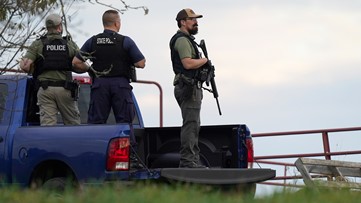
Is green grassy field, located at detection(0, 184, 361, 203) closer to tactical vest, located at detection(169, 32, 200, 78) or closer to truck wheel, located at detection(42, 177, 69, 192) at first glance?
truck wheel, located at detection(42, 177, 69, 192)

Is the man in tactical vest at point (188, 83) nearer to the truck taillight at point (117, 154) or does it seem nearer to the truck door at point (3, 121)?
the truck taillight at point (117, 154)

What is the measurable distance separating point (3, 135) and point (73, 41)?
55.9 inches

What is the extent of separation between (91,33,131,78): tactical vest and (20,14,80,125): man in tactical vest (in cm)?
44

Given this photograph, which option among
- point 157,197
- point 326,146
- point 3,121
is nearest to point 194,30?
point 3,121

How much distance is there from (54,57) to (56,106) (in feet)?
1.73

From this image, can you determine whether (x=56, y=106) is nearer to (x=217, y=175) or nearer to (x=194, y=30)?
(x=194, y=30)

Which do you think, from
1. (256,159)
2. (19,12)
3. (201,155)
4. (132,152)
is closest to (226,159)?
(201,155)

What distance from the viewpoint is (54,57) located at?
10.7m

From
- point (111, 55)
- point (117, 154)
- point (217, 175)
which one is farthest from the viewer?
point (111, 55)

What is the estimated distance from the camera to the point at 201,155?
10633mm

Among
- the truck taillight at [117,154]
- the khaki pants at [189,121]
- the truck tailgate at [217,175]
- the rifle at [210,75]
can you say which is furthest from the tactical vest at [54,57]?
the truck tailgate at [217,175]

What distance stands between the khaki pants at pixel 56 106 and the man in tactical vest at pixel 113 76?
388 mm

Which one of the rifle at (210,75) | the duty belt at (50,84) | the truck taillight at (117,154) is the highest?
the rifle at (210,75)

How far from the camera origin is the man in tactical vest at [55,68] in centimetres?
1063
